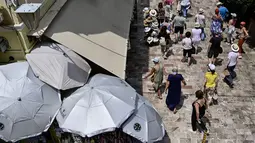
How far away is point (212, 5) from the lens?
55.3ft

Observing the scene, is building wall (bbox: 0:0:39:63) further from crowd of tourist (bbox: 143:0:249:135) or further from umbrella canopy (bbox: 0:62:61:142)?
crowd of tourist (bbox: 143:0:249:135)

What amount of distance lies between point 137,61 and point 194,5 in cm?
666

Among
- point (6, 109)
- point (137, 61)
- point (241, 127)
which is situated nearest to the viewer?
point (6, 109)

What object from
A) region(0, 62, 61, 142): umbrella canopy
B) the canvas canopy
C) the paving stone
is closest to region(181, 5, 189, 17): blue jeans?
the paving stone

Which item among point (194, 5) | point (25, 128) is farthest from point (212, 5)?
point (25, 128)

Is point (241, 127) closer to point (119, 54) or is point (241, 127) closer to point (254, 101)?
point (254, 101)

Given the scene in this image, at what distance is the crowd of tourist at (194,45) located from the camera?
9.09 meters

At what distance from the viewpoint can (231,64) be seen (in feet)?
34.3

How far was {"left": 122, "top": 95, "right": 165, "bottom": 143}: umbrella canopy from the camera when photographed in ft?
23.6

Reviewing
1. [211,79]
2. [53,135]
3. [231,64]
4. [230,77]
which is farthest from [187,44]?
[53,135]

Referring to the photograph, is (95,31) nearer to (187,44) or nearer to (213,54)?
(187,44)

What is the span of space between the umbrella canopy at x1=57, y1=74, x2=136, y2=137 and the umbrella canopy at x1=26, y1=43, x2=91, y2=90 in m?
0.40

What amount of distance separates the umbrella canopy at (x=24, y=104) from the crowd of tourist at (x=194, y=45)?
12.3 feet

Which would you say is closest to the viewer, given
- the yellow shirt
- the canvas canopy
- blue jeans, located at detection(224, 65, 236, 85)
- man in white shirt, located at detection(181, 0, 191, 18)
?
the canvas canopy
